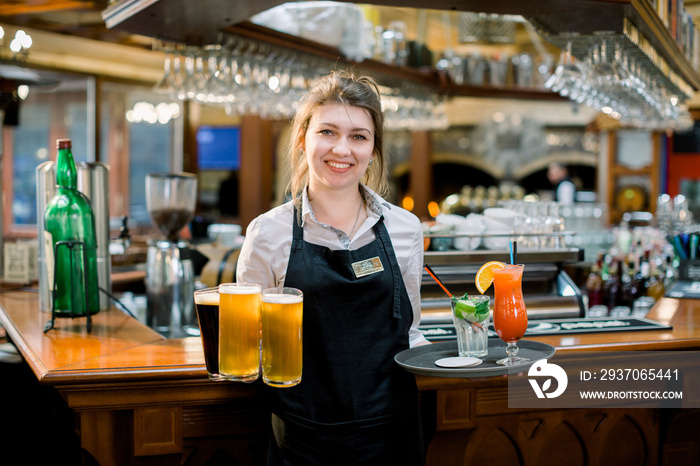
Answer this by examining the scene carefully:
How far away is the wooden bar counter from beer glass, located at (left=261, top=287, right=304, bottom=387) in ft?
1.40

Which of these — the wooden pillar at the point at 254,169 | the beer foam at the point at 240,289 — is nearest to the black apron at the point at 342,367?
the beer foam at the point at 240,289

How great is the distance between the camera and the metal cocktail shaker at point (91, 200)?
2811 mm

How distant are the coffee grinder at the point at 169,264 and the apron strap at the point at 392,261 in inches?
47.0

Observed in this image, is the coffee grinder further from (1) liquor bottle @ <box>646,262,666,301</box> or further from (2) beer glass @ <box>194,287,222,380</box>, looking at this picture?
(1) liquor bottle @ <box>646,262,666,301</box>

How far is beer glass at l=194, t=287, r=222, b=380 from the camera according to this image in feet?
5.73

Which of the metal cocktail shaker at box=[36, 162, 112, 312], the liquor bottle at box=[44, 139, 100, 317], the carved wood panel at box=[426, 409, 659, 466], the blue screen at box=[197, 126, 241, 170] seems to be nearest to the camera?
the carved wood panel at box=[426, 409, 659, 466]

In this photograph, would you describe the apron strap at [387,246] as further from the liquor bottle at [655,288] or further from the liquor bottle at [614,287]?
the liquor bottle at [655,288]

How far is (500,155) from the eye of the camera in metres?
10.0

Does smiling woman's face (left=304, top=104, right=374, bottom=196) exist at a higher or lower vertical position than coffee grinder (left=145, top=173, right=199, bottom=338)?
higher

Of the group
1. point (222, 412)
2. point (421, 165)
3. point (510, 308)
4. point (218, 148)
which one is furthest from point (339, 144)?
point (218, 148)

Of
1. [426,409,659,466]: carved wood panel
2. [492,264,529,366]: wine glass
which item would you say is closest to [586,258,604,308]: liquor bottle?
[426,409,659,466]: carved wood panel

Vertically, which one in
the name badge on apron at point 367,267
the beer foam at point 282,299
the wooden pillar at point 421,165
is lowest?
the beer foam at point 282,299

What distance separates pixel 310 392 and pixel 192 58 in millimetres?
2197

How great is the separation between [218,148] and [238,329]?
9.52m
